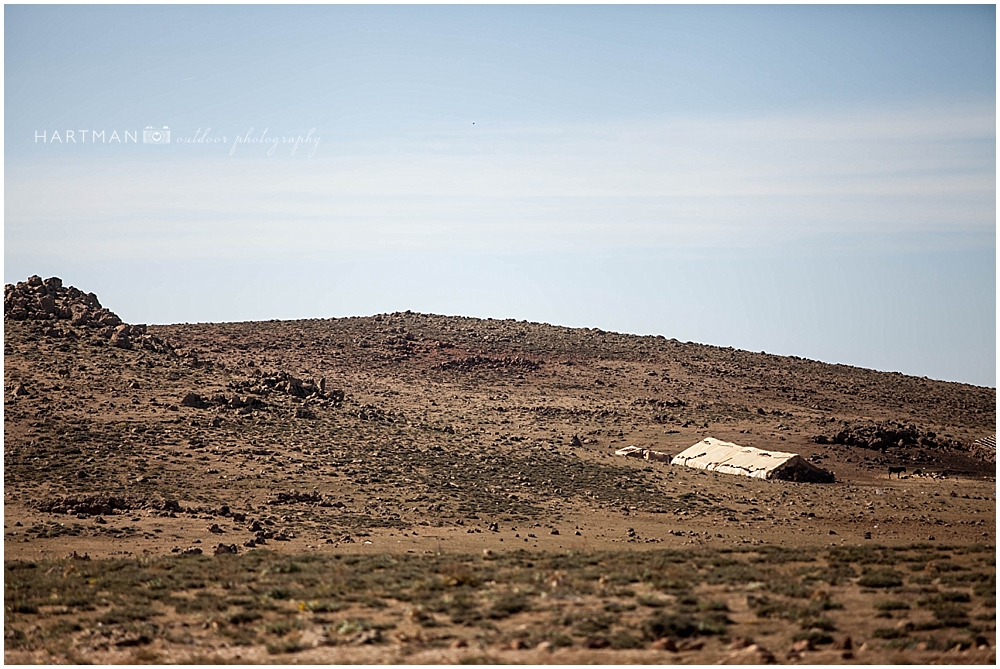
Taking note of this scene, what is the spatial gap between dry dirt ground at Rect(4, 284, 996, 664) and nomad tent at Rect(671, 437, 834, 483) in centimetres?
104

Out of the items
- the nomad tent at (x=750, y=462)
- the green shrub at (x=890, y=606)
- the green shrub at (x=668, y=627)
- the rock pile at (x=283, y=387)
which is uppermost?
the rock pile at (x=283, y=387)

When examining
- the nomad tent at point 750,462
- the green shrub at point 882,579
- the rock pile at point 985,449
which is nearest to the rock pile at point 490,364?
the nomad tent at point 750,462

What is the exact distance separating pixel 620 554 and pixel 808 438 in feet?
97.3

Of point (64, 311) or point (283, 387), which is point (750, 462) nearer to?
point (283, 387)

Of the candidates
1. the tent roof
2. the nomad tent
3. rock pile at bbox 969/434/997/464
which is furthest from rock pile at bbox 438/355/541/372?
rock pile at bbox 969/434/997/464

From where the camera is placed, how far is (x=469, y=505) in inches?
1294

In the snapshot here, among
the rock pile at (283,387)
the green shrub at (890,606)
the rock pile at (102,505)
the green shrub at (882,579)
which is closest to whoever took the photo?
the green shrub at (890,606)

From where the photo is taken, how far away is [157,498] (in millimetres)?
31281

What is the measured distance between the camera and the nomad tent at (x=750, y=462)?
3953cm

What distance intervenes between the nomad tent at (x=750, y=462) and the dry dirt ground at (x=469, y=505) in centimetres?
104

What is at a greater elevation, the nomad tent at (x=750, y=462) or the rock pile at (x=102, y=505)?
the nomad tent at (x=750, y=462)

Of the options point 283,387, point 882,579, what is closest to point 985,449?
point 882,579

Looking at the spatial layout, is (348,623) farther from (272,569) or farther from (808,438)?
(808,438)

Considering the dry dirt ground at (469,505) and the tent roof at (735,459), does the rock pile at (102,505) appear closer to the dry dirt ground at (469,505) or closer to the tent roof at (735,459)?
Result: the dry dirt ground at (469,505)
